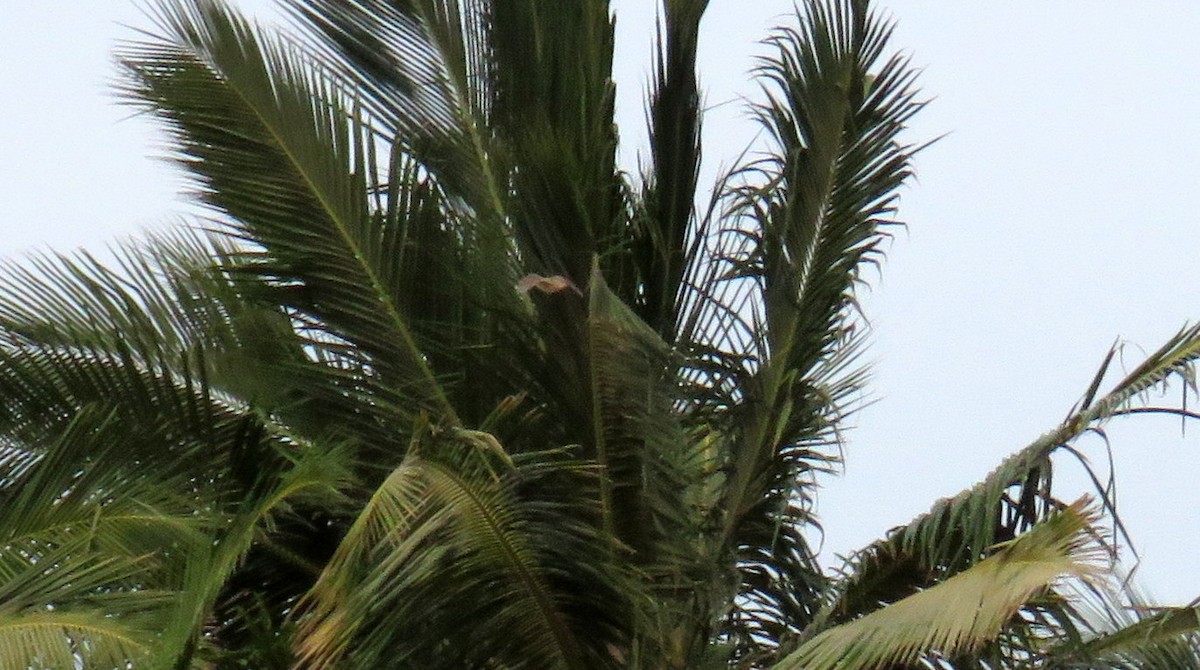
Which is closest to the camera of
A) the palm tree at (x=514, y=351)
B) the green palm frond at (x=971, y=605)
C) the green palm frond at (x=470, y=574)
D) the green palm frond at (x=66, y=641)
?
the green palm frond at (x=971, y=605)

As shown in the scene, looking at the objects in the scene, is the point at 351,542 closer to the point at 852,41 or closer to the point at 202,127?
the point at 202,127

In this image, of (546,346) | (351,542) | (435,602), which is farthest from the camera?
(546,346)

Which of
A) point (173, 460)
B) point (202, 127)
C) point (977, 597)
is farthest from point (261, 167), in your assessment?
point (977, 597)

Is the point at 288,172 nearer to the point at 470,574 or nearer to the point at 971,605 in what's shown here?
the point at 470,574

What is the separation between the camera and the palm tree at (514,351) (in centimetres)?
574

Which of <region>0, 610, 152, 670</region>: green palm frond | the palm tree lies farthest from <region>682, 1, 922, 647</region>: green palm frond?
<region>0, 610, 152, 670</region>: green palm frond

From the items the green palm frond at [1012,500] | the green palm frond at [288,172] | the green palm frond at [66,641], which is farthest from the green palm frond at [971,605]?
the green palm frond at [288,172]

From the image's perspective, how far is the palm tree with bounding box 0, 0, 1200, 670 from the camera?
5738 millimetres

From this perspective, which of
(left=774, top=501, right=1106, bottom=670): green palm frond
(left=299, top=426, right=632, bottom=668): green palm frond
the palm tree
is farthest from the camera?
the palm tree

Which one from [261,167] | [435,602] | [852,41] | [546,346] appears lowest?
[435,602]

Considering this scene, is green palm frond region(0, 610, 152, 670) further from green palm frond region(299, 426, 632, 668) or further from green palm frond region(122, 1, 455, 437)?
green palm frond region(122, 1, 455, 437)

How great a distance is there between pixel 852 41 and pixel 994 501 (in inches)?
68.6

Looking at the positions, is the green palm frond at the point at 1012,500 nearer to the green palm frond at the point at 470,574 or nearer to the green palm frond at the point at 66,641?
the green palm frond at the point at 470,574

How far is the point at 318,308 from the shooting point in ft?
21.1
